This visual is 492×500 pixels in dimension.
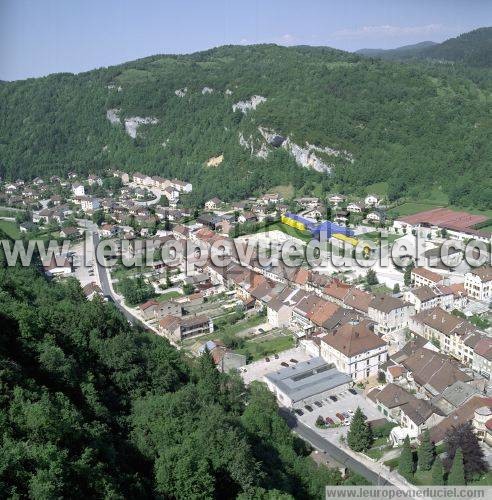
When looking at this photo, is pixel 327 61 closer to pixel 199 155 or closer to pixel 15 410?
pixel 199 155

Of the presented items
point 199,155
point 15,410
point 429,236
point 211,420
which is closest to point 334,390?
point 211,420

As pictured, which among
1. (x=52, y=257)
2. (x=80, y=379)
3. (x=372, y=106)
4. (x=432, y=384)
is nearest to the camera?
(x=80, y=379)

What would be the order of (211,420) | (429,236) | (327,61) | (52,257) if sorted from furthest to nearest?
(327,61), (429,236), (52,257), (211,420)

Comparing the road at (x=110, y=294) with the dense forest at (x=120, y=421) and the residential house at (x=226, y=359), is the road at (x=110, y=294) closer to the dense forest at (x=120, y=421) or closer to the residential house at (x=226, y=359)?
the residential house at (x=226, y=359)

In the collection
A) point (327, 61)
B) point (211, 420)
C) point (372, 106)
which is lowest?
point (211, 420)

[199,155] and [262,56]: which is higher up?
[262,56]

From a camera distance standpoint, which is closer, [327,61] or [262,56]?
[327,61]

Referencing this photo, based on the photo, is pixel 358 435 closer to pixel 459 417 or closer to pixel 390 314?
pixel 459 417

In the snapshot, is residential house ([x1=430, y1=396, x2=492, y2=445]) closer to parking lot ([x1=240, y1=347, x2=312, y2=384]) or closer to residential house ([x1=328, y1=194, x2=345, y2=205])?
parking lot ([x1=240, y1=347, x2=312, y2=384])
